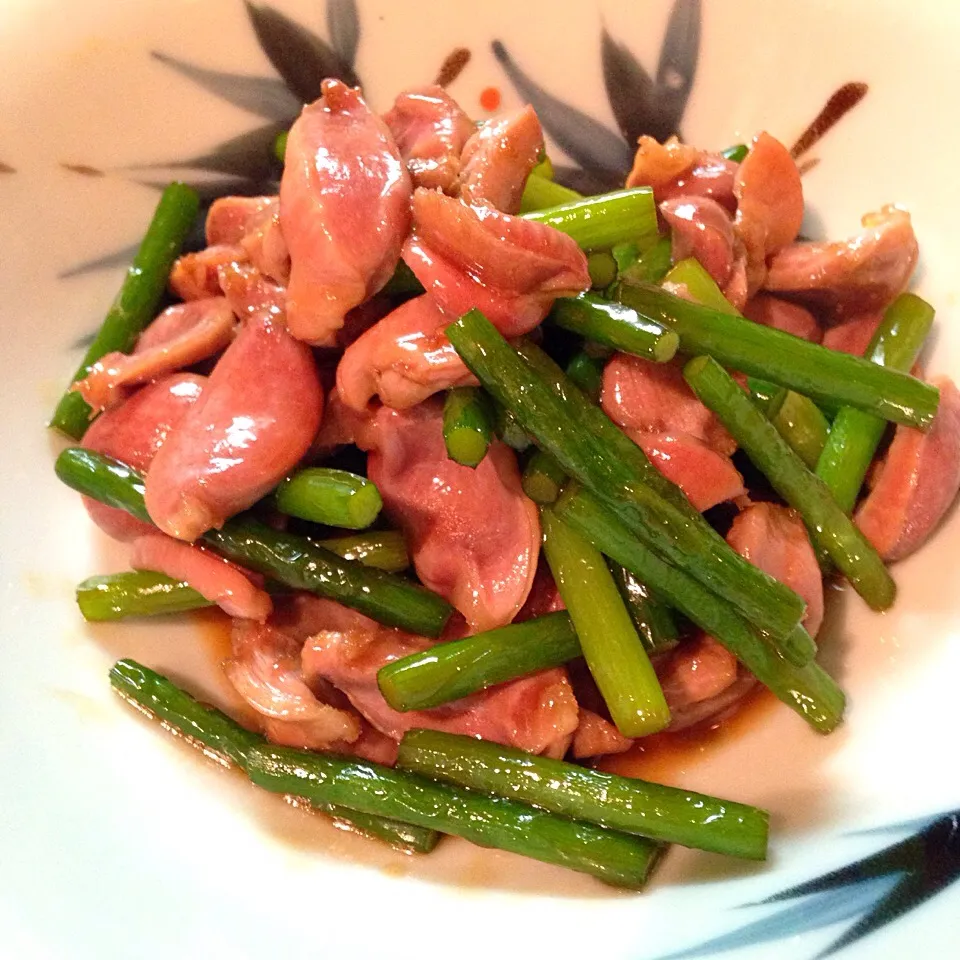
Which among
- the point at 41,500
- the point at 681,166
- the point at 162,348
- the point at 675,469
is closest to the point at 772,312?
the point at 681,166

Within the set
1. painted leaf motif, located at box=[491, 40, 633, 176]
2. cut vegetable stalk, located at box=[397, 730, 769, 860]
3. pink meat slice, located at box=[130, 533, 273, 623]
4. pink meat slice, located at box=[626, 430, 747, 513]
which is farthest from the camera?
painted leaf motif, located at box=[491, 40, 633, 176]

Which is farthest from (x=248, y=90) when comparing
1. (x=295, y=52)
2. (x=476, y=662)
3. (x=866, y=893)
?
(x=866, y=893)

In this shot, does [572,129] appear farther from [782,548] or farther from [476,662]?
[476,662]

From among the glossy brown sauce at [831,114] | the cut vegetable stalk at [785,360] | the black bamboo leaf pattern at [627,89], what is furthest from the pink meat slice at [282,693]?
the glossy brown sauce at [831,114]

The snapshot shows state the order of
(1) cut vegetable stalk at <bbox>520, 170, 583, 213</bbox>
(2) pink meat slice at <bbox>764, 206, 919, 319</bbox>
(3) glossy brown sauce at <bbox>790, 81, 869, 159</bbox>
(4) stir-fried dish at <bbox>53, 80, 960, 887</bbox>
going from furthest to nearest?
(3) glossy brown sauce at <bbox>790, 81, 869, 159</bbox> < (1) cut vegetable stalk at <bbox>520, 170, 583, 213</bbox> < (2) pink meat slice at <bbox>764, 206, 919, 319</bbox> < (4) stir-fried dish at <bbox>53, 80, 960, 887</bbox>

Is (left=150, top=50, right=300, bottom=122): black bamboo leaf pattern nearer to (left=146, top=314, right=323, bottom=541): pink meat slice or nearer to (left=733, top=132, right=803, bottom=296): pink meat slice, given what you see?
(left=146, top=314, right=323, bottom=541): pink meat slice

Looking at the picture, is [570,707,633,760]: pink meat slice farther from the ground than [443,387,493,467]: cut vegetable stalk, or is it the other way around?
[443,387,493,467]: cut vegetable stalk

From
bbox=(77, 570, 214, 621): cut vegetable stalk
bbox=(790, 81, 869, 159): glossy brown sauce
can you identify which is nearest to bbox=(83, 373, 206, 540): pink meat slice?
bbox=(77, 570, 214, 621): cut vegetable stalk

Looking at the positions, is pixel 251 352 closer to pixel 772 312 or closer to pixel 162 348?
pixel 162 348
